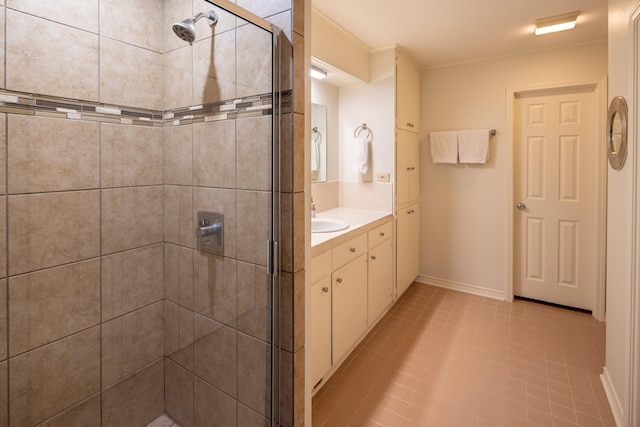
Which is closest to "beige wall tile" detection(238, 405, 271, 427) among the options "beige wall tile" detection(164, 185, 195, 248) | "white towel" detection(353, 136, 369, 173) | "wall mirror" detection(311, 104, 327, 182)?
"beige wall tile" detection(164, 185, 195, 248)

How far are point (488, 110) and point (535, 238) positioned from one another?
52.8 inches

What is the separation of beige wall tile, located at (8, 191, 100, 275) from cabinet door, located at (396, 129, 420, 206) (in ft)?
7.75

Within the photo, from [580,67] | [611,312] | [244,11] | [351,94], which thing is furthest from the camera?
[351,94]

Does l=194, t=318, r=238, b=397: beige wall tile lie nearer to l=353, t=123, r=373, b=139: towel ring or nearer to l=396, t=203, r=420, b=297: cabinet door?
l=396, t=203, r=420, b=297: cabinet door

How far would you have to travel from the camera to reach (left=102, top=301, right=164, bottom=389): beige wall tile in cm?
140

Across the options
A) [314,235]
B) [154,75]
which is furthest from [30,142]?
[314,235]

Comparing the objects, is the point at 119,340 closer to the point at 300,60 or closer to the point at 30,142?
the point at 30,142

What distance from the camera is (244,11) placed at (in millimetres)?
1099

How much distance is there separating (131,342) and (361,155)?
→ 2.24 metres

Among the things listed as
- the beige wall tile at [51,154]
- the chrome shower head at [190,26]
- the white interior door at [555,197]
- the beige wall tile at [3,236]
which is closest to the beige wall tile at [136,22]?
the chrome shower head at [190,26]

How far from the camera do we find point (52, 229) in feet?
3.95

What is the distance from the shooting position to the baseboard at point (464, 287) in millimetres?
3326

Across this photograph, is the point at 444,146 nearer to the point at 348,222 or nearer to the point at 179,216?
the point at 348,222

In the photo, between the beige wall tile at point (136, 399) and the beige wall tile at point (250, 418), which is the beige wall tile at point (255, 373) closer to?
the beige wall tile at point (250, 418)
